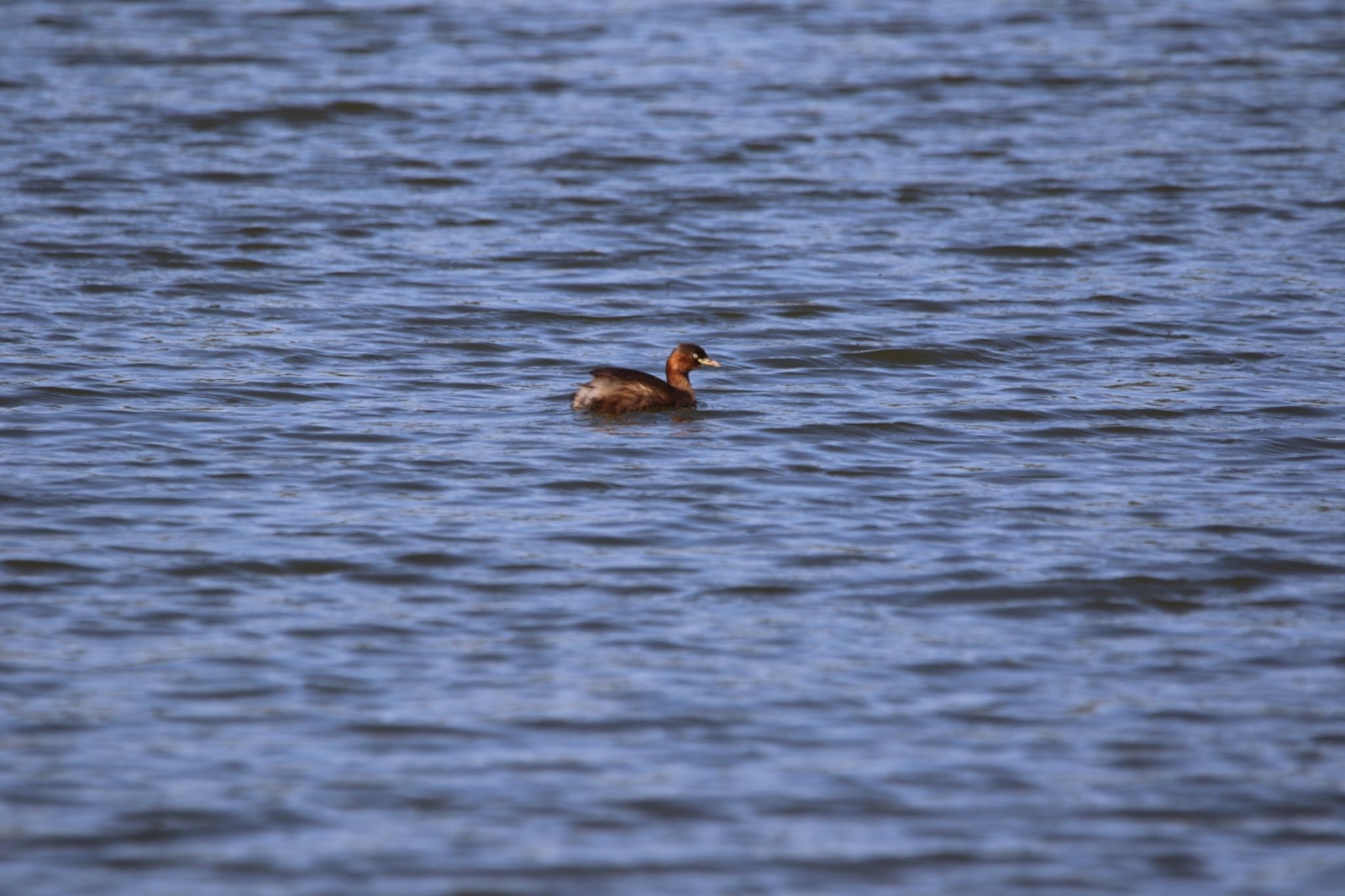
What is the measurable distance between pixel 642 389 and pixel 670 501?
1486 millimetres

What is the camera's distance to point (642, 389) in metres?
11.4

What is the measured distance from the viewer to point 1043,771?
22.9 ft

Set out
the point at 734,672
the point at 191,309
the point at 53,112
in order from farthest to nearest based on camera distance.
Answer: the point at 53,112 → the point at 191,309 → the point at 734,672

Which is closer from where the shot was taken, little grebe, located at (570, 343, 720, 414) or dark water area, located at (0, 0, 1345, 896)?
dark water area, located at (0, 0, 1345, 896)

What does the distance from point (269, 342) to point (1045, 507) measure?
5871mm

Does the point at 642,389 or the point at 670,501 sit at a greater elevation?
the point at 642,389

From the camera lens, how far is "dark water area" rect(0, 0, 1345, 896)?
662cm

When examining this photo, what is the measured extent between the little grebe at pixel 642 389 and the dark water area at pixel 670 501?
14cm

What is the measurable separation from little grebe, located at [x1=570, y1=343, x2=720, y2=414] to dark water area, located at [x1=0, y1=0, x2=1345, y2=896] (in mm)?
138

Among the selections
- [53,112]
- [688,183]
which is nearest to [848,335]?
[688,183]

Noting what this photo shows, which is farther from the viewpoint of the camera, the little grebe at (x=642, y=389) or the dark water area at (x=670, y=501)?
the little grebe at (x=642, y=389)

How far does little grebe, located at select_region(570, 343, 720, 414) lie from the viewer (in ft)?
37.2

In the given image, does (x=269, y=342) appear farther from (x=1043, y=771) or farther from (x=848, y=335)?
(x=1043, y=771)

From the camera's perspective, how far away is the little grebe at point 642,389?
11.3 meters
